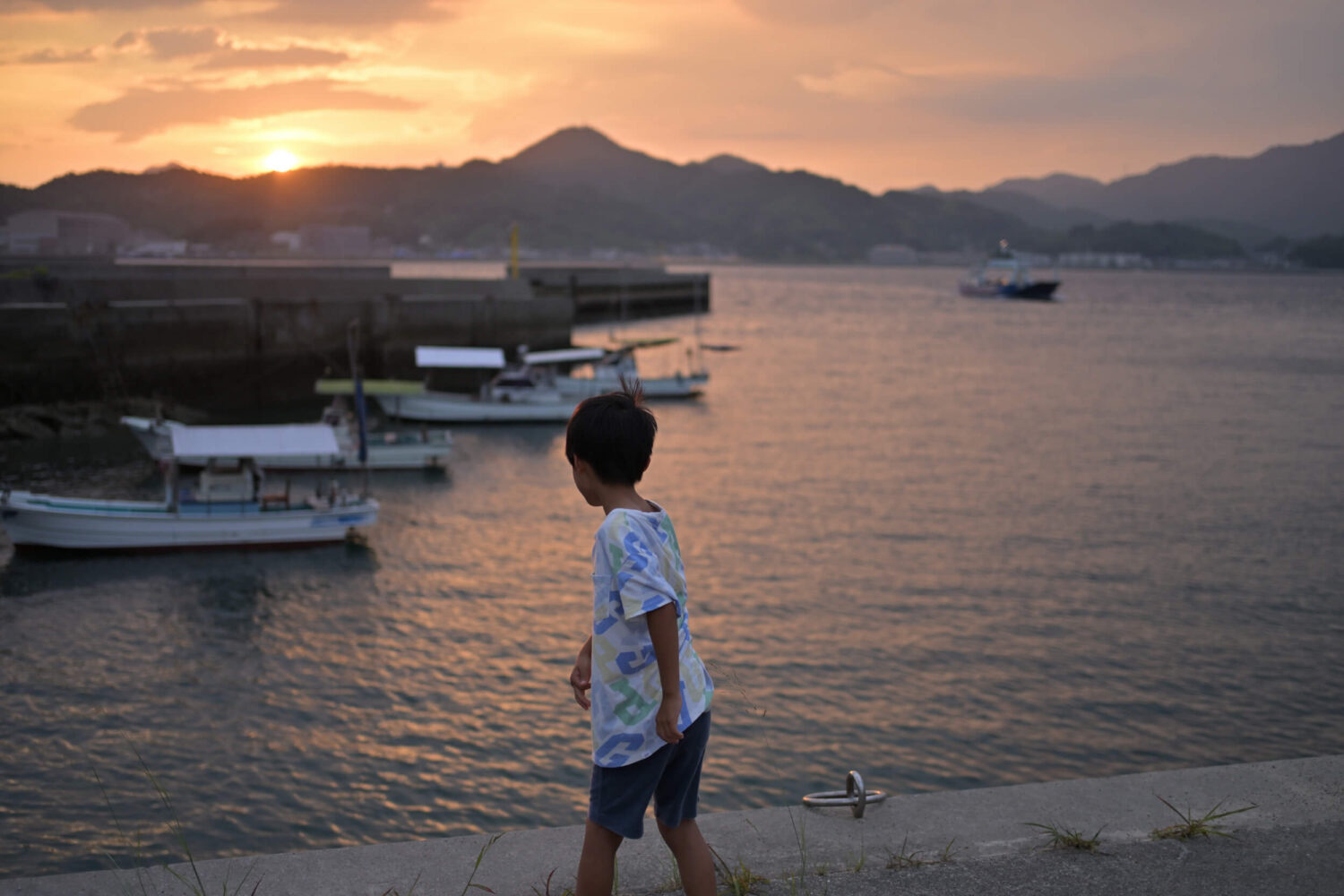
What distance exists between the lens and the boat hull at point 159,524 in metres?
16.9

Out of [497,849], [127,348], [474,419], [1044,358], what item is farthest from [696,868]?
[1044,358]

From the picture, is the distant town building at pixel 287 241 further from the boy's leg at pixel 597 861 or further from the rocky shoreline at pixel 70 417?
the boy's leg at pixel 597 861

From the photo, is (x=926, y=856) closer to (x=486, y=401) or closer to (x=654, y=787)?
(x=654, y=787)

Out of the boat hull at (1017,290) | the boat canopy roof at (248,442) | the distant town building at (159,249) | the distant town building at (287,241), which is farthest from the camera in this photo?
the distant town building at (287,241)

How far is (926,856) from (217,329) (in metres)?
34.5

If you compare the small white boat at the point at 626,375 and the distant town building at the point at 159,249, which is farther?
the distant town building at the point at 159,249

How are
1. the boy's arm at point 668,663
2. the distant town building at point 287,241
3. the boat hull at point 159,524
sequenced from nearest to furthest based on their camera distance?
the boy's arm at point 668,663 → the boat hull at point 159,524 → the distant town building at point 287,241

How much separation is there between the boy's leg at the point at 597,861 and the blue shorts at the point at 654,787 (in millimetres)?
36

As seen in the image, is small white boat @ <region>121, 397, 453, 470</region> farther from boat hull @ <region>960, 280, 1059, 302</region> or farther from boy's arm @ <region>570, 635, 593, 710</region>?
boat hull @ <region>960, 280, 1059, 302</region>

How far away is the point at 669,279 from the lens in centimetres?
9194

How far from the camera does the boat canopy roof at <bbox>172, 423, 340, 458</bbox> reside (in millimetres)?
17391

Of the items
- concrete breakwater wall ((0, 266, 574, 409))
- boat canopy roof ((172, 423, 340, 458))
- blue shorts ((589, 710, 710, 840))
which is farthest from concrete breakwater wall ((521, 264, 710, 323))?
blue shorts ((589, 710, 710, 840))

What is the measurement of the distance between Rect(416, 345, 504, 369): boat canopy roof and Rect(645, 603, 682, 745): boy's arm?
30.4m

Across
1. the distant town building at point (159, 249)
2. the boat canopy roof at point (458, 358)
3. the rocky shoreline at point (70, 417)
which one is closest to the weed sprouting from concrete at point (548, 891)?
the rocky shoreline at point (70, 417)
